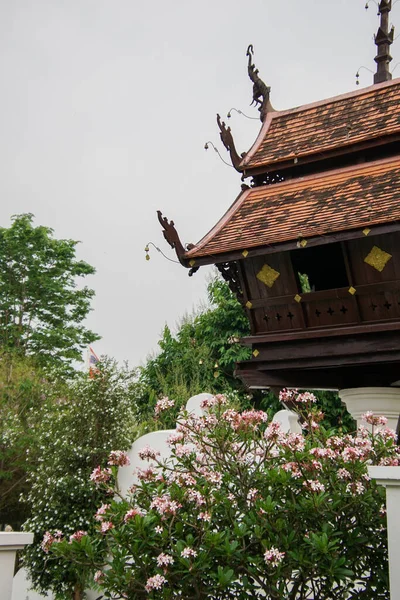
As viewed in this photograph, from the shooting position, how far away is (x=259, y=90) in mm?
10117

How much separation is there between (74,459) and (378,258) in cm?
493

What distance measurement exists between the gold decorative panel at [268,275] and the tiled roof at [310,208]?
1.52 ft

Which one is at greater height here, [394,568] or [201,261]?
[201,261]

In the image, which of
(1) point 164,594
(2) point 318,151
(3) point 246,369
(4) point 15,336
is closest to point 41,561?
(3) point 246,369

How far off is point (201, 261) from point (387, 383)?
8.60 feet

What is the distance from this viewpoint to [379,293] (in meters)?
7.71

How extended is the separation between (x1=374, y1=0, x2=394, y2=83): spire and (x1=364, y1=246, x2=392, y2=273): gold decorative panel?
307 centimetres

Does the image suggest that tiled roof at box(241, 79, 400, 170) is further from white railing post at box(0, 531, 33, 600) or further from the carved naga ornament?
white railing post at box(0, 531, 33, 600)

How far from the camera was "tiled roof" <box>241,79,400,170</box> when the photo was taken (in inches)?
347

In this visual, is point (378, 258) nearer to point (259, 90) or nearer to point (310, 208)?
point (310, 208)

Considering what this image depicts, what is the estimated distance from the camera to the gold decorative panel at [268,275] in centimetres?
841

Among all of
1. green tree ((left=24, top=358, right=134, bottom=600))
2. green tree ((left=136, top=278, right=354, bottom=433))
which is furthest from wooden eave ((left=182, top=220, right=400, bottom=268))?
green tree ((left=136, top=278, right=354, bottom=433))

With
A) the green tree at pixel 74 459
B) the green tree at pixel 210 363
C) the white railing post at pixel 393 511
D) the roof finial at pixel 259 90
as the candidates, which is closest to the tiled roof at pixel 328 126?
the roof finial at pixel 259 90

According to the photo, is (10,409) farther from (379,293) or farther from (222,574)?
(222,574)
